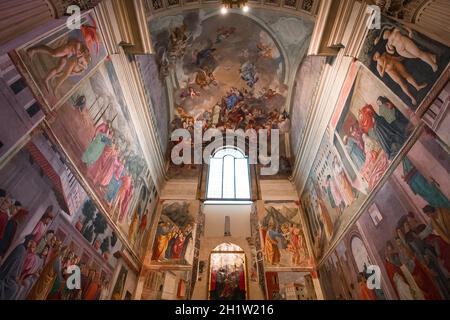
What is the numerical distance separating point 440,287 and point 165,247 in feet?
27.5

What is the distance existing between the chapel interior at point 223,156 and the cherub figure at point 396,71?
3 cm

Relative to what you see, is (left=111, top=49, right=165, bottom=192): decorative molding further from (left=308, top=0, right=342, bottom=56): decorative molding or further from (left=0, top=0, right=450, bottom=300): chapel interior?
(left=308, top=0, right=342, bottom=56): decorative molding

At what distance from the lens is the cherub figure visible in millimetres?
4395

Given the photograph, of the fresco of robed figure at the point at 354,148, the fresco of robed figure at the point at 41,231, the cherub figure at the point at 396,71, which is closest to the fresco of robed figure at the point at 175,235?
the fresco of robed figure at the point at 41,231

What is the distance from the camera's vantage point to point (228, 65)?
39.0 feet

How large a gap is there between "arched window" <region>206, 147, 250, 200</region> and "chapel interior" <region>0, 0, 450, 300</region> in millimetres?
89

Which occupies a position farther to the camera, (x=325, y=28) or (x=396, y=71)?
(x=325, y=28)

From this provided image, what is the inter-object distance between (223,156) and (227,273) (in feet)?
22.1

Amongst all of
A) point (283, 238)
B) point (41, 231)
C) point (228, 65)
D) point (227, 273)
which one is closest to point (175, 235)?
point (227, 273)

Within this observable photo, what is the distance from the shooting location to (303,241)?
9875 millimetres

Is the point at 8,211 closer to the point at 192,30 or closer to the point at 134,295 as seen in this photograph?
the point at 134,295

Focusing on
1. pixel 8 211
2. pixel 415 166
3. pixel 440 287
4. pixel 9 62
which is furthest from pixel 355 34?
pixel 8 211

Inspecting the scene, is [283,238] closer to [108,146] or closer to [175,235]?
[175,235]

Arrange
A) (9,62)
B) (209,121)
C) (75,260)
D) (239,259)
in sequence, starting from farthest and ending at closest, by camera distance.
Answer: (209,121) < (239,259) < (75,260) < (9,62)
